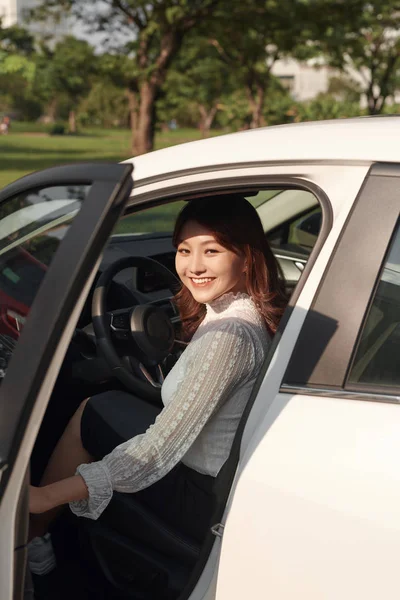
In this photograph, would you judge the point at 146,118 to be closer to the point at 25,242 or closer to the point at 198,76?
the point at 25,242

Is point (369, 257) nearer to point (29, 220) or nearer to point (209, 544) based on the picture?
point (209, 544)

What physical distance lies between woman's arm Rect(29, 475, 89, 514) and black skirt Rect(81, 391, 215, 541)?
11.9 inches

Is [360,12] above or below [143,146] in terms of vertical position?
above

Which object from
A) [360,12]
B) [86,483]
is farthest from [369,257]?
[360,12]

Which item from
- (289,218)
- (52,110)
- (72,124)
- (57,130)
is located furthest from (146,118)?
(52,110)

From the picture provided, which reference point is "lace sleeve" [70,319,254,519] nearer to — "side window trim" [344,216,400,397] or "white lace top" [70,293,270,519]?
"white lace top" [70,293,270,519]

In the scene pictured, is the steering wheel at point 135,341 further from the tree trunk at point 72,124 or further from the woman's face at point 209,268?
the tree trunk at point 72,124

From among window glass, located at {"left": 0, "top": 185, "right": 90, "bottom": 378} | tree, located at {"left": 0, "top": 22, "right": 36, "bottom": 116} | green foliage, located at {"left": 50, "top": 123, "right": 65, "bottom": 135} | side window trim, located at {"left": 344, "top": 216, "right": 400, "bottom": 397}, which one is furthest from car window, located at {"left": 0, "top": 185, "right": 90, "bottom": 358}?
green foliage, located at {"left": 50, "top": 123, "right": 65, "bottom": 135}

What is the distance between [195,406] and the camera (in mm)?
1951

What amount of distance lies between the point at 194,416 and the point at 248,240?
522 millimetres

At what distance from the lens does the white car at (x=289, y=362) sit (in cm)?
145

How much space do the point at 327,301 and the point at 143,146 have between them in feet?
80.7

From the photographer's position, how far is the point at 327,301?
66.8 inches

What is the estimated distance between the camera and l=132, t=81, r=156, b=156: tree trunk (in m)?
24.7
